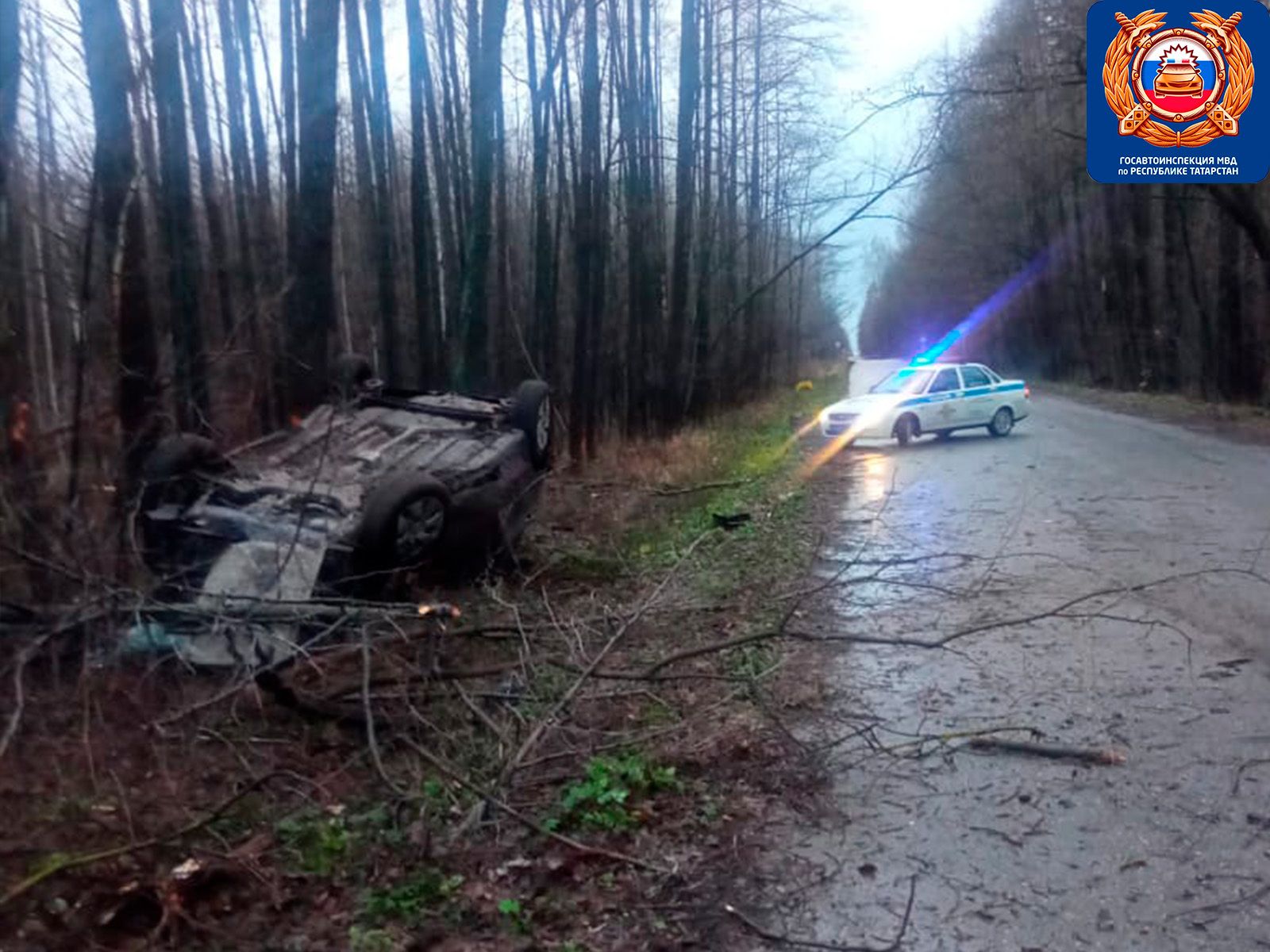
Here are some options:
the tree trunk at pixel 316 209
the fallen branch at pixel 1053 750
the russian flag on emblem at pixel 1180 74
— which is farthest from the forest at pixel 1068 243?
the fallen branch at pixel 1053 750

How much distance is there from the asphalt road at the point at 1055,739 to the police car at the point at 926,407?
10030 millimetres

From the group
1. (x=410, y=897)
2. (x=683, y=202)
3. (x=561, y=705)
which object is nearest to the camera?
(x=410, y=897)

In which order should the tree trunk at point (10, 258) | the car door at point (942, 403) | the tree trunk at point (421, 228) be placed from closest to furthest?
the tree trunk at point (10, 258), the tree trunk at point (421, 228), the car door at point (942, 403)

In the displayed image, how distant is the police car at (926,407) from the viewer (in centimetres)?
2203

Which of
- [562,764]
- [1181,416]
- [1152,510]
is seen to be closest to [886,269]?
[1181,416]

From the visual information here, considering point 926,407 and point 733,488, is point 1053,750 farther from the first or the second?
point 926,407

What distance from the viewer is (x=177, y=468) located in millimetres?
8500

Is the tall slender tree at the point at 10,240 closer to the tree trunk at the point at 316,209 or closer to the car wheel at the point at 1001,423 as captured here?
the tree trunk at the point at 316,209

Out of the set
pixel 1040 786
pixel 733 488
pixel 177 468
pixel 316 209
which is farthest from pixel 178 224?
pixel 1040 786

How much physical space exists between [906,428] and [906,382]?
1.07 metres

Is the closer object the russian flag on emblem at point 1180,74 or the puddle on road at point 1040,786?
the puddle on road at point 1040,786

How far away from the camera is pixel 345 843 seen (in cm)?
478

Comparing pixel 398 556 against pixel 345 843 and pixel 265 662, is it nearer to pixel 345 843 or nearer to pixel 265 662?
pixel 265 662

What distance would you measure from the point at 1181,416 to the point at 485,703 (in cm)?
2611
